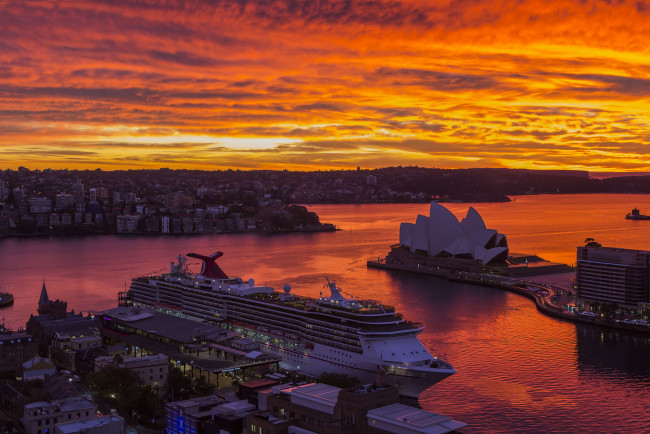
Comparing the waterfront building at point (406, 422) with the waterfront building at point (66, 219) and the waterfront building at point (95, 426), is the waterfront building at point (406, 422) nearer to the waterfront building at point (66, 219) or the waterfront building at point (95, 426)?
the waterfront building at point (95, 426)

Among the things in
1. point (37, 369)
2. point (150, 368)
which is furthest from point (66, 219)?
point (150, 368)

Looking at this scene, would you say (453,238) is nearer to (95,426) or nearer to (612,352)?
(612,352)

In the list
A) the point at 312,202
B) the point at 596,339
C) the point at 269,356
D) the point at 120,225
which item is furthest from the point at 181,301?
the point at 312,202

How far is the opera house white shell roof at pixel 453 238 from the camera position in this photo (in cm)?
2445

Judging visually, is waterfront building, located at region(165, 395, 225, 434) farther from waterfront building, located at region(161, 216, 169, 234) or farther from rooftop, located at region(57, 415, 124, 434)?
waterfront building, located at region(161, 216, 169, 234)

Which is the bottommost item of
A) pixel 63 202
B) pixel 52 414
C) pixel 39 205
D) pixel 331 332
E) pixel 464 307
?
pixel 464 307

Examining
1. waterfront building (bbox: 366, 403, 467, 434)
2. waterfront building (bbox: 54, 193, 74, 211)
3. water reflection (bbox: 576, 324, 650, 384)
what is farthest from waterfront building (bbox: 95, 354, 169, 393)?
waterfront building (bbox: 54, 193, 74, 211)

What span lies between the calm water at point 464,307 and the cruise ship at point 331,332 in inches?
21.8

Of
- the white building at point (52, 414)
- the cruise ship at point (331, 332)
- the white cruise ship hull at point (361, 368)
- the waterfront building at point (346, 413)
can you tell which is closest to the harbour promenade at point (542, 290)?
the cruise ship at point (331, 332)

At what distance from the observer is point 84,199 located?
5638cm

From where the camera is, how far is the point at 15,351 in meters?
11.5

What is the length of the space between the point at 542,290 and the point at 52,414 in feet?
49.0

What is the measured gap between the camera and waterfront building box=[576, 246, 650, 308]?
56.0 feet

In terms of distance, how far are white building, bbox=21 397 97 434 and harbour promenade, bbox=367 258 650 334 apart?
11563 millimetres
